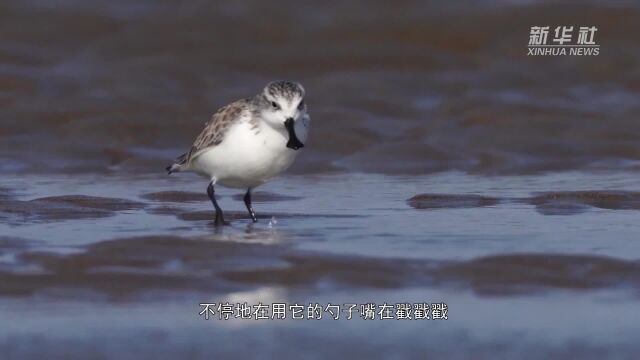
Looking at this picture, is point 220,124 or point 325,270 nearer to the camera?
point 325,270

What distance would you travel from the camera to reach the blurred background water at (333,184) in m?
9.06

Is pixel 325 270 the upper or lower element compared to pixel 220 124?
lower

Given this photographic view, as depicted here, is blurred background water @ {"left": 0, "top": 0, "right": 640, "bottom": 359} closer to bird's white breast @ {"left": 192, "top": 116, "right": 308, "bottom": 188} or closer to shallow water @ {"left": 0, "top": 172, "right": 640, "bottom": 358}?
shallow water @ {"left": 0, "top": 172, "right": 640, "bottom": 358}

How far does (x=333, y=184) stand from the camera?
14.7 meters

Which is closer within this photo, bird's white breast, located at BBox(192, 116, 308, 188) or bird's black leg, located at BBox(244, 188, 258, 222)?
bird's white breast, located at BBox(192, 116, 308, 188)

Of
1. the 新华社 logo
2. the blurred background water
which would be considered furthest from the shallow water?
the 新华社 logo

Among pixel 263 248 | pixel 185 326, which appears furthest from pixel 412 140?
pixel 185 326

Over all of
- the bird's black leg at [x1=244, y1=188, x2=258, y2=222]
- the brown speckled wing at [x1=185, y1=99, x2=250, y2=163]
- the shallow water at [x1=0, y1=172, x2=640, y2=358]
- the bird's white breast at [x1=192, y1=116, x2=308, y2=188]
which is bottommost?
the shallow water at [x1=0, y1=172, x2=640, y2=358]

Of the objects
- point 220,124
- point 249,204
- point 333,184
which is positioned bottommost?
point 249,204

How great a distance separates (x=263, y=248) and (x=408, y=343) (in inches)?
94.5

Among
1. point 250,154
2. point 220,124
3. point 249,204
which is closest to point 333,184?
point 249,204

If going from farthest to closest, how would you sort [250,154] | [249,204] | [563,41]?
1. [563,41]
2. [249,204]
3. [250,154]

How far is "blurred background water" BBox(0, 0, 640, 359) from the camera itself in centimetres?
906

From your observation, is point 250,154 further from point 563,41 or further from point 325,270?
Result: point 563,41
